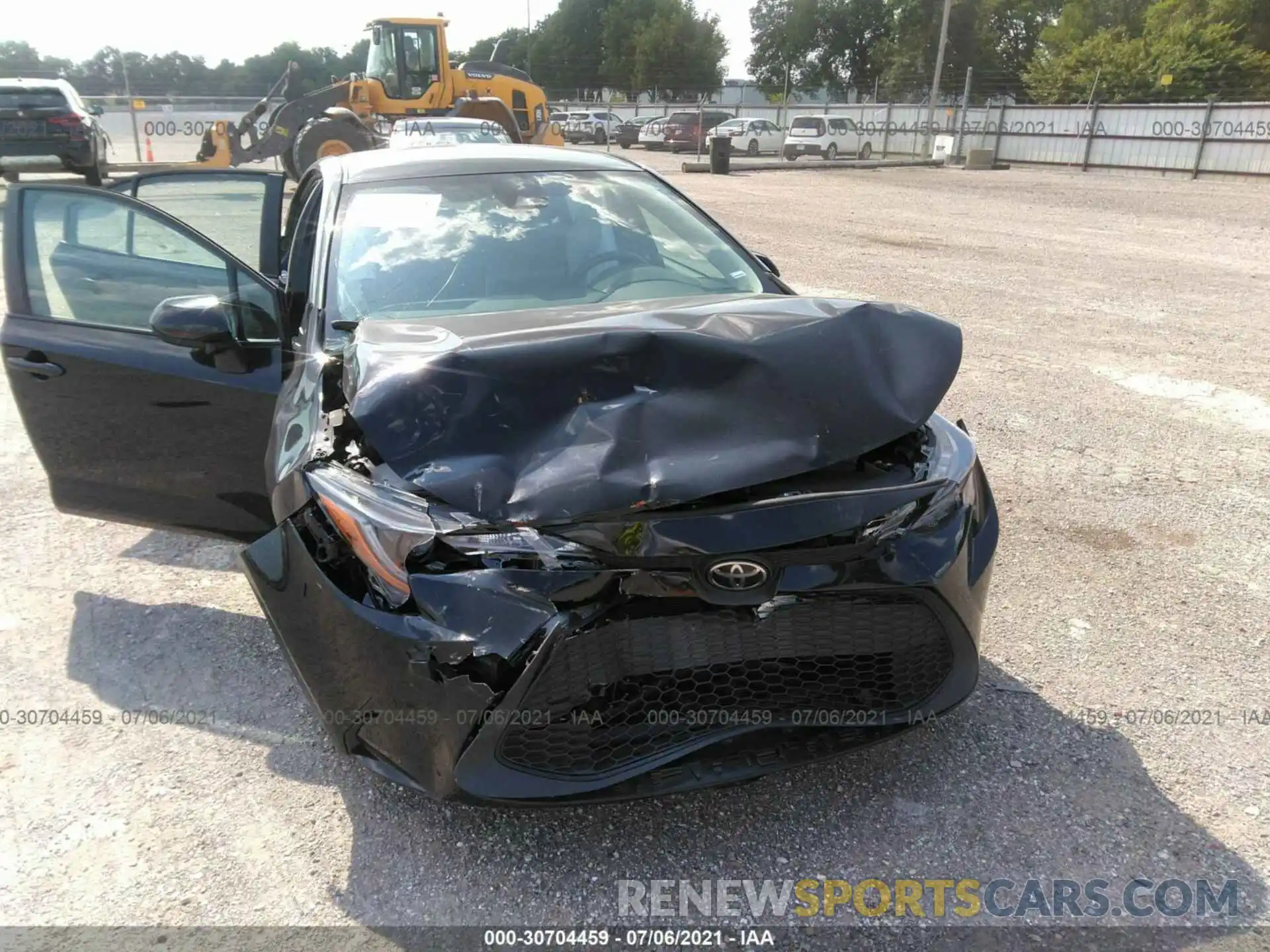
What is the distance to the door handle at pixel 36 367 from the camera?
9.96 ft

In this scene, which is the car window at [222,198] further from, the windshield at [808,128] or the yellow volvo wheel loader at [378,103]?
the windshield at [808,128]

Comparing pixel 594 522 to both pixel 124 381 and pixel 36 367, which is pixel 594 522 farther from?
pixel 36 367

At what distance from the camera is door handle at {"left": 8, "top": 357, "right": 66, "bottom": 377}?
119 inches

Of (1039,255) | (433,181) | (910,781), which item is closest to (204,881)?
(910,781)

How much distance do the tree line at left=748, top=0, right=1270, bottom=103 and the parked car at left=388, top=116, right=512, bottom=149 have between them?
2661cm

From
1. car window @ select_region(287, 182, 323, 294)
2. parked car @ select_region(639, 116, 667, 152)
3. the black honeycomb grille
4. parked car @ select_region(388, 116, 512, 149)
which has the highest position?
parked car @ select_region(639, 116, 667, 152)

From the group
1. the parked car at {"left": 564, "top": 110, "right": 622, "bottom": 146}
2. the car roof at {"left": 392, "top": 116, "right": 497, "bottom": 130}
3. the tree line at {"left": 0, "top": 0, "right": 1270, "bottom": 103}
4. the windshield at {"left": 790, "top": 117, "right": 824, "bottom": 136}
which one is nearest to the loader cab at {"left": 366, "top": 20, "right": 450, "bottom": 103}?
the car roof at {"left": 392, "top": 116, "right": 497, "bottom": 130}

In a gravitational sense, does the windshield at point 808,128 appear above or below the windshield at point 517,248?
above

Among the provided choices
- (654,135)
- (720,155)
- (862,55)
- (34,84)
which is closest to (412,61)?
(34,84)

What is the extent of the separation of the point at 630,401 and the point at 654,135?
37.4 meters

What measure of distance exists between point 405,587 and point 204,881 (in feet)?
2.96

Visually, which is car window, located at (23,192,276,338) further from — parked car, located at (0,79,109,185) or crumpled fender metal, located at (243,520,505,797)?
parked car, located at (0,79,109,185)

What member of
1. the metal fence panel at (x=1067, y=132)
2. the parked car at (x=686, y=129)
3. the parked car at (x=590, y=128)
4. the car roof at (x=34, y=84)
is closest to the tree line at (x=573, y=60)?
the parked car at (x=590, y=128)

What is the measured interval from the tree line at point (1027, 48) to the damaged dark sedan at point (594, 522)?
34.0m
